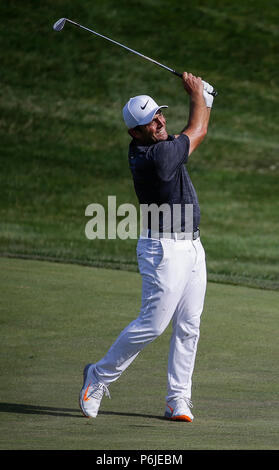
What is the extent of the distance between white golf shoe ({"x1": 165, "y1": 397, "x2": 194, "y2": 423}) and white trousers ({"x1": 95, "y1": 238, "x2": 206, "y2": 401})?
0.20ft

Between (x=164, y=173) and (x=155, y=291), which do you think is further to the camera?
(x=155, y=291)

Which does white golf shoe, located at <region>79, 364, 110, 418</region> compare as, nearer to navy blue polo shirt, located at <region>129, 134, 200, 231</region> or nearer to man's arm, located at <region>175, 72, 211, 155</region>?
navy blue polo shirt, located at <region>129, 134, 200, 231</region>

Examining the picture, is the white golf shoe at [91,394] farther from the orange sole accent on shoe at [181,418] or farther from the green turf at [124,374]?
the orange sole accent on shoe at [181,418]

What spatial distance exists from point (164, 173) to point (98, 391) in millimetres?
1282

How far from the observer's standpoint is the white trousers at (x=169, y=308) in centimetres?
539

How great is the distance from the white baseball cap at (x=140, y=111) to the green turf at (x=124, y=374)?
1613 mm

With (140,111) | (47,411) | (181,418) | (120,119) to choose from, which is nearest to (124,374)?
(47,411)

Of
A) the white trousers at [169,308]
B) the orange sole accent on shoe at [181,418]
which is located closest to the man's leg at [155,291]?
the white trousers at [169,308]

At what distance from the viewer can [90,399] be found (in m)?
5.36

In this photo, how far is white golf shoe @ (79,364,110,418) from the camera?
17.4 feet

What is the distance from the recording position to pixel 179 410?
528 centimetres

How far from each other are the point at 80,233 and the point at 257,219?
10.4ft

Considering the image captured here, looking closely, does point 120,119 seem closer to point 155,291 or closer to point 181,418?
point 155,291

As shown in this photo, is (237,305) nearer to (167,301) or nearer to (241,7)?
(167,301)
